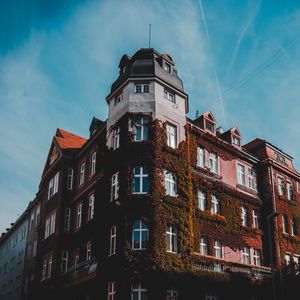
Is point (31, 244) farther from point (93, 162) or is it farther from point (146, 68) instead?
point (146, 68)

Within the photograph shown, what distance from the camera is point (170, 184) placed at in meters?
34.1

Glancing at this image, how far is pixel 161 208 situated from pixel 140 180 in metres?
2.57

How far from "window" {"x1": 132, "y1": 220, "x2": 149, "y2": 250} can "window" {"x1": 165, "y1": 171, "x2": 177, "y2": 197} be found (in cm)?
326

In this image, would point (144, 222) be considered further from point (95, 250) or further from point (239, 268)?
point (239, 268)

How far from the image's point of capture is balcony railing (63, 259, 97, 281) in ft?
111

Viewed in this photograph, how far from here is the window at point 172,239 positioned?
3219 cm

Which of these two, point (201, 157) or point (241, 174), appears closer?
point (201, 157)

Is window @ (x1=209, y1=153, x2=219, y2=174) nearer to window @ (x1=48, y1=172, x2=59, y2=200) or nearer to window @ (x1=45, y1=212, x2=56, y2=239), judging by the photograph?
window @ (x1=48, y1=172, x2=59, y2=200)

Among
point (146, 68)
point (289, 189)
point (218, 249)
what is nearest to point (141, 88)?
point (146, 68)

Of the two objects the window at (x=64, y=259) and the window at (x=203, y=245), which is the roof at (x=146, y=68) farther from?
the window at (x=64, y=259)

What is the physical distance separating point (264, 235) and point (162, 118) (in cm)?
1515

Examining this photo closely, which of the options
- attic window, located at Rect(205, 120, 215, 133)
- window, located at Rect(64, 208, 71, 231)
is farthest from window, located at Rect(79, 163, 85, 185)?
attic window, located at Rect(205, 120, 215, 133)

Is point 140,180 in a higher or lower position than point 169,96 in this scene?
lower

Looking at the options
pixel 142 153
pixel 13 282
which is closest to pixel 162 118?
pixel 142 153
